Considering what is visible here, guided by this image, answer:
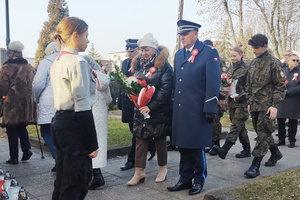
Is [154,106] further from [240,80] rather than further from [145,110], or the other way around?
[240,80]

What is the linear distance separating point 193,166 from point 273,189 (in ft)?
3.23

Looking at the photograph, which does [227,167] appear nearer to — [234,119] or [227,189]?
[234,119]

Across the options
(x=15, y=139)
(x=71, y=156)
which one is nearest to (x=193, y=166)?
(x=71, y=156)

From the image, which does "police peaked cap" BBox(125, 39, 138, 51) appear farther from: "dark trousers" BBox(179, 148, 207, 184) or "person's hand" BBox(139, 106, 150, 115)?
"dark trousers" BBox(179, 148, 207, 184)

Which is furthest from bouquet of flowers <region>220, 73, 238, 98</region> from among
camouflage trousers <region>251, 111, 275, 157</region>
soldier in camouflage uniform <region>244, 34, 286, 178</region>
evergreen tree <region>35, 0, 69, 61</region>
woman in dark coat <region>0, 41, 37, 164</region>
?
evergreen tree <region>35, 0, 69, 61</region>

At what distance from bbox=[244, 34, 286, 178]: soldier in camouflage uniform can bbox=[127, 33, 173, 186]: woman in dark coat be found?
1.39 m

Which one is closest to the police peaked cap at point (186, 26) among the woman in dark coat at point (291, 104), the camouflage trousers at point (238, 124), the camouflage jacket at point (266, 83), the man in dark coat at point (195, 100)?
the man in dark coat at point (195, 100)

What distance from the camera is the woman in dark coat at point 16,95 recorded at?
232 inches

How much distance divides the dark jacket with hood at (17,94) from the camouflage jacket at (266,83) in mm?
3605

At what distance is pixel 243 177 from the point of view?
17.7 ft

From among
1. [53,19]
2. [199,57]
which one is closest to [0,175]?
[199,57]

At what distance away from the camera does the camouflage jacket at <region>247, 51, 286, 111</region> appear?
5.30 meters

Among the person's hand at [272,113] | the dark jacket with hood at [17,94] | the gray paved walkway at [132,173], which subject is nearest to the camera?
the gray paved walkway at [132,173]

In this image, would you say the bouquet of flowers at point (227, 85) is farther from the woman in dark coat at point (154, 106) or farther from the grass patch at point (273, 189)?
the grass patch at point (273, 189)
